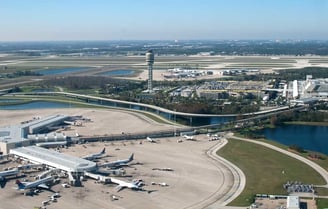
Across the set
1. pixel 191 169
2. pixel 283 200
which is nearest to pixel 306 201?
pixel 283 200

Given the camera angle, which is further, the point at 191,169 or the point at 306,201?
the point at 191,169

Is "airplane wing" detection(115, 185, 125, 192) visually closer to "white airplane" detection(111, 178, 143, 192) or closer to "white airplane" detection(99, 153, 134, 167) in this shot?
"white airplane" detection(111, 178, 143, 192)

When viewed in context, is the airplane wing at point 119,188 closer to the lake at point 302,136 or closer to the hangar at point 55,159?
the hangar at point 55,159

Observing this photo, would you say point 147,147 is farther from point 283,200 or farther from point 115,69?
point 115,69

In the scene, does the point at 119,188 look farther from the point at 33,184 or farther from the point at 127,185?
the point at 33,184

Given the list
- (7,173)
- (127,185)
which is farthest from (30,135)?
(127,185)

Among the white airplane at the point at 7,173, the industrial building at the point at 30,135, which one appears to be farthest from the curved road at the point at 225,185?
the industrial building at the point at 30,135

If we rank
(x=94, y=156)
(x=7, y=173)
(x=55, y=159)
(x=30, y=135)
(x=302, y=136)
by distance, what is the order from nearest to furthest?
(x=7, y=173) → (x=55, y=159) → (x=94, y=156) → (x=30, y=135) → (x=302, y=136)
